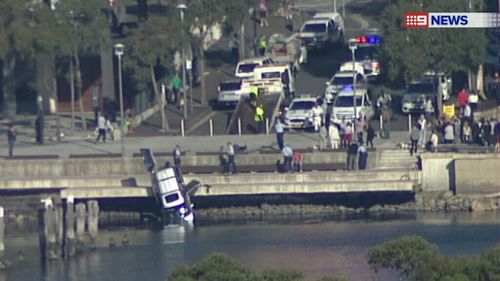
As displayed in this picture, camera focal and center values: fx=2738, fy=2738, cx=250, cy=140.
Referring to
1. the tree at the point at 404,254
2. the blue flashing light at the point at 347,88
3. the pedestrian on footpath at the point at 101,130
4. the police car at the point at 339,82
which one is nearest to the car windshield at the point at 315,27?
the police car at the point at 339,82

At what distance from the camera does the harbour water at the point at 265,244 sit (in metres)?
72.7

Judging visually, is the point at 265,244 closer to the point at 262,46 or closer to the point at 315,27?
the point at 262,46

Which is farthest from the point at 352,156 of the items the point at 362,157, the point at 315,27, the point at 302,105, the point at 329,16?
the point at 329,16

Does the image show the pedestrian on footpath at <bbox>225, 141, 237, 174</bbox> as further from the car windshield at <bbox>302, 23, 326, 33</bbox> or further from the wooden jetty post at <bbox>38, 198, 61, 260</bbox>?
the car windshield at <bbox>302, 23, 326, 33</bbox>

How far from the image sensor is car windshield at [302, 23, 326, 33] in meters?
104

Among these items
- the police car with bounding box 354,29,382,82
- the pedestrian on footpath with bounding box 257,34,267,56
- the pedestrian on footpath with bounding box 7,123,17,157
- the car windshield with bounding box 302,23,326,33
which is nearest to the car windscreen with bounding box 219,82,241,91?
the police car with bounding box 354,29,382,82

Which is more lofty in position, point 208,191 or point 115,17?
point 115,17

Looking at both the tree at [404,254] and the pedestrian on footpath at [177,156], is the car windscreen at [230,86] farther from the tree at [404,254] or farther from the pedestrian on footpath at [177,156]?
the tree at [404,254]

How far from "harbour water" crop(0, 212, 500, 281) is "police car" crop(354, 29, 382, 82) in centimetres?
1396

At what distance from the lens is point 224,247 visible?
76.6m

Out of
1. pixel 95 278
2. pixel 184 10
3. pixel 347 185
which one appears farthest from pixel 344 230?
pixel 184 10

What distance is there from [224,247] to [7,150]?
13223 mm

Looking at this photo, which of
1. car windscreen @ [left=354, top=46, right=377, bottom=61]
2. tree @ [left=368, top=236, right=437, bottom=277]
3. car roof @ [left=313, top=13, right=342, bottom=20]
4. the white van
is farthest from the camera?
car roof @ [left=313, top=13, right=342, bottom=20]

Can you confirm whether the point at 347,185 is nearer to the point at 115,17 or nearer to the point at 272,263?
the point at 272,263
